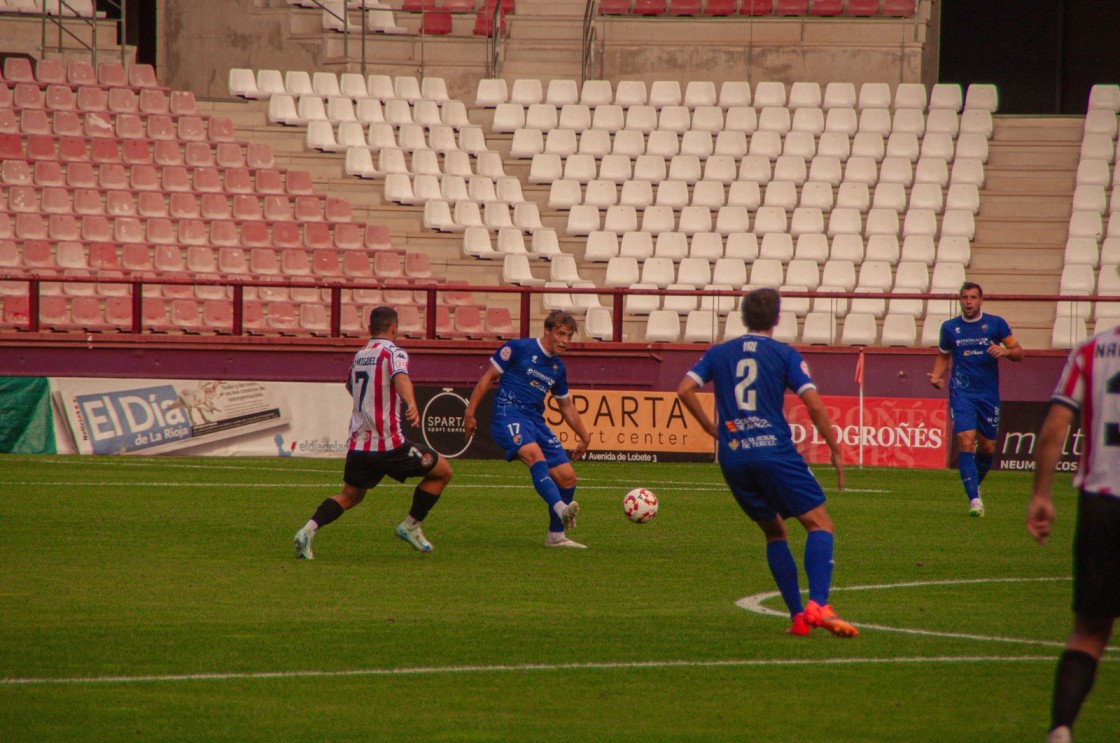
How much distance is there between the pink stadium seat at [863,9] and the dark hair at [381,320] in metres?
19.7

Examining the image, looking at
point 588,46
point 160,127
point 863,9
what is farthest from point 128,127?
point 863,9

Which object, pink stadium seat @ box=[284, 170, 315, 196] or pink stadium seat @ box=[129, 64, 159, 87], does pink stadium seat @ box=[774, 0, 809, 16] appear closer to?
pink stadium seat @ box=[284, 170, 315, 196]

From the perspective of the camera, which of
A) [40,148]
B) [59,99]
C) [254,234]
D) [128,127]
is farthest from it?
[59,99]

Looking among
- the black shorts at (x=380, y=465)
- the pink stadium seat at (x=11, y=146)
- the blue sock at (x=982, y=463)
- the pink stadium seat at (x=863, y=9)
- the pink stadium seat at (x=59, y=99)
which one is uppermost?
the pink stadium seat at (x=863, y=9)

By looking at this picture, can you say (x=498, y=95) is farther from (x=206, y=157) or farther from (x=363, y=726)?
(x=363, y=726)

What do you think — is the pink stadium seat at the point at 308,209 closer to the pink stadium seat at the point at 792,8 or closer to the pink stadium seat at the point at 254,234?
the pink stadium seat at the point at 254,234

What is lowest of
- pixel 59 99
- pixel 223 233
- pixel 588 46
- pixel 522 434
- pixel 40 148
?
pixel 522 434

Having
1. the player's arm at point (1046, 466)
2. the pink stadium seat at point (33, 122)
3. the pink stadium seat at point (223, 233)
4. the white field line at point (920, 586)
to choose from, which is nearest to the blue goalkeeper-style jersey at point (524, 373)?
the white field line at point (920, 586)

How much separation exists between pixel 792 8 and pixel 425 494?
64.5 feet

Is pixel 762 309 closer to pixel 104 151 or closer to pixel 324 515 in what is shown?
pixel 324 515

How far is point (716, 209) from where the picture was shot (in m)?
26.3

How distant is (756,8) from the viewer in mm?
29062

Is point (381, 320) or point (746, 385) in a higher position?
point (381, 320)

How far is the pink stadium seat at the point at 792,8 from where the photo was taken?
28891mm
